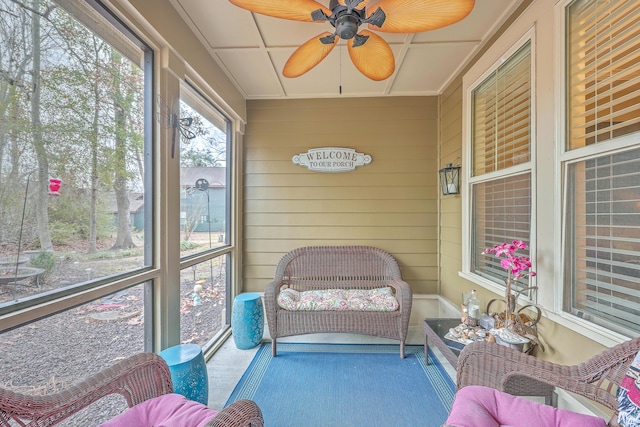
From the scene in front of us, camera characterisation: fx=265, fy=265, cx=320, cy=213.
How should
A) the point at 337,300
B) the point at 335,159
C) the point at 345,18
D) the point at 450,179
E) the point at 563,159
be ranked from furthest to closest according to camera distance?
the point at 335,159 < the point at 450,179 < the point at 337,300 < the point at 563,159 < the point at 345,18

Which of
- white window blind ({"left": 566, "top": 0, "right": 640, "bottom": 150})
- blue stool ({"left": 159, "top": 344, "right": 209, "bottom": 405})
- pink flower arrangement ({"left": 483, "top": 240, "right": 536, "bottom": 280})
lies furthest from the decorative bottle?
blue stool ({"left": 159, "top": 344, "right": 209, "bottom": 405})

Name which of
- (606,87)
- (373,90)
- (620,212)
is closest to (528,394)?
(620,212)

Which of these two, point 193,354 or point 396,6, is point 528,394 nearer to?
point 193,354

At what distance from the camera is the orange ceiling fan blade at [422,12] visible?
4.03 feet

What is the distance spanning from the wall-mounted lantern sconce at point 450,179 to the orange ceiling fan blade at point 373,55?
4.31 ft

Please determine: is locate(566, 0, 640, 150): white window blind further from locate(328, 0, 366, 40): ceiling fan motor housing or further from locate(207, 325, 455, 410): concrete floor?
locate(207, 325, 455, 410): concrete floor

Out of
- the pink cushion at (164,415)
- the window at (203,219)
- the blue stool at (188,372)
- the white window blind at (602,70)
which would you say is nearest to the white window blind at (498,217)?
the white window blind at (602,70)

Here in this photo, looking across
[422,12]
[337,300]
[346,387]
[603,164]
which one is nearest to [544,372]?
[603,164]

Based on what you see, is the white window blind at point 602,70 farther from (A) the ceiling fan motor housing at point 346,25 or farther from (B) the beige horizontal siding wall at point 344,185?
(B) the beige horizontal siding wall at point 344,185

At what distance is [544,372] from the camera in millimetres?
1185

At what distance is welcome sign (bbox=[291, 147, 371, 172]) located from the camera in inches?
124

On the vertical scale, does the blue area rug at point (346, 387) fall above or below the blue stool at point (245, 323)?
below

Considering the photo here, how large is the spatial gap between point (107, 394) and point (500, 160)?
2764 millimetres

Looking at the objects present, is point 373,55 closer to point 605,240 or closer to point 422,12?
point 422,12
